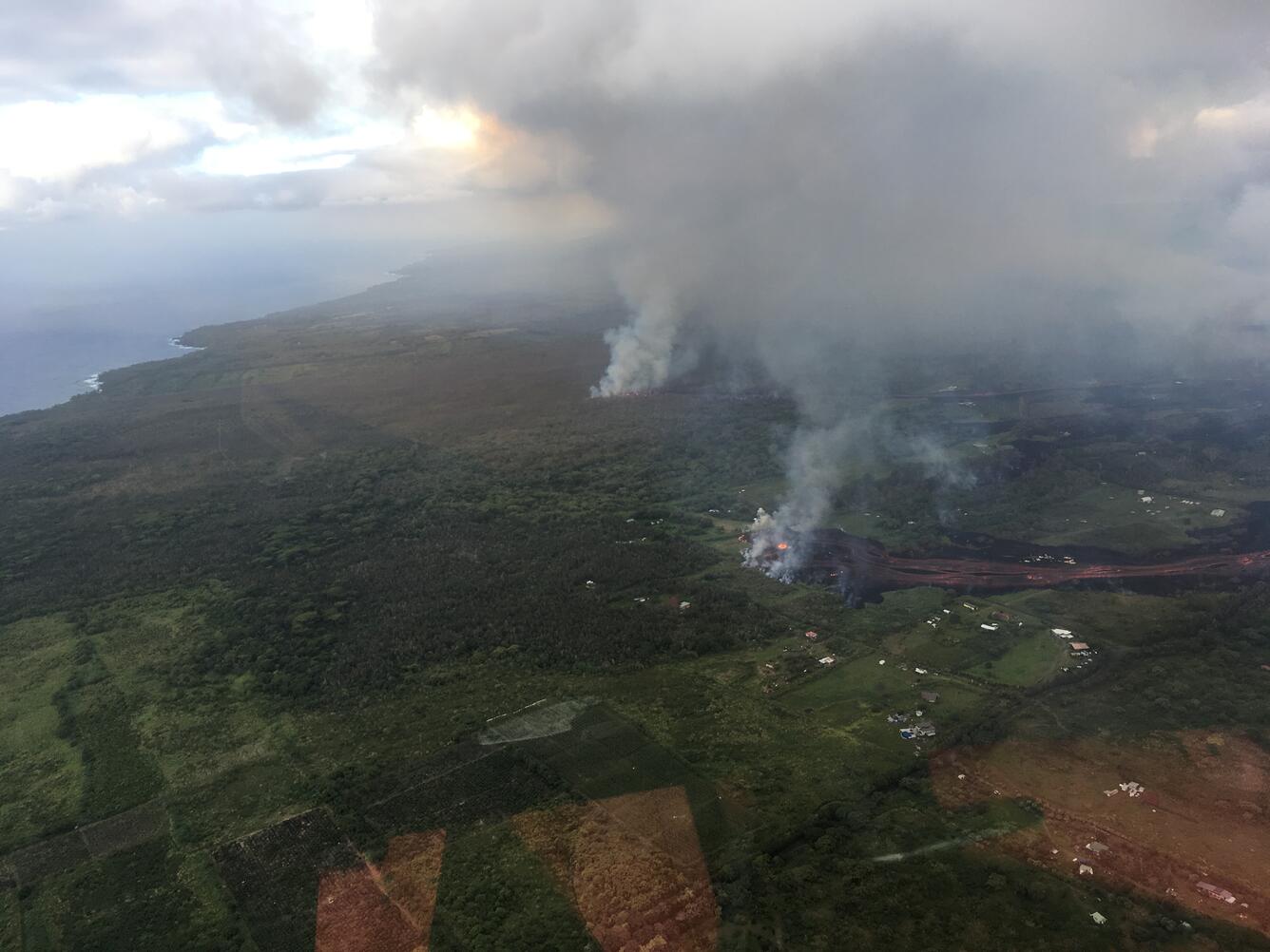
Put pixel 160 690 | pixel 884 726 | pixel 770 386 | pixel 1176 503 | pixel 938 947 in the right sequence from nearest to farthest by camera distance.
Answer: pixel 938 947 < pixel 884 726 < pixel 160 690 < pixel 1176 503 < pixel 770 386

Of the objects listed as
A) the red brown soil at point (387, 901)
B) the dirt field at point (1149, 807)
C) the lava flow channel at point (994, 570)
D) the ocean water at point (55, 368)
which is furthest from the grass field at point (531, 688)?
the ocean water at point (55, 368)

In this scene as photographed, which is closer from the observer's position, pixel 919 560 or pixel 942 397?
pixel 919 560

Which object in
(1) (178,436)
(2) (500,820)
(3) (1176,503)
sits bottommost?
(3) (1176,503)

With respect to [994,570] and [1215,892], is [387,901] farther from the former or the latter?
[994,570]

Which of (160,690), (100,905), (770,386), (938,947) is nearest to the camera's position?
(938,947)

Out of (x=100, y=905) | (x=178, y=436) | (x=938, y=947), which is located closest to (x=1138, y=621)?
(x=938, y=947)

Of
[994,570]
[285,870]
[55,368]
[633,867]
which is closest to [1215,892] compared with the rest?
[633,867]

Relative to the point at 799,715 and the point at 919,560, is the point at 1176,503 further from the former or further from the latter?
the point at 799,715

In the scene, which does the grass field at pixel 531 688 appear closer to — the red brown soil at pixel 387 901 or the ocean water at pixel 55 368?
the red brown soil at pixel 387 901
